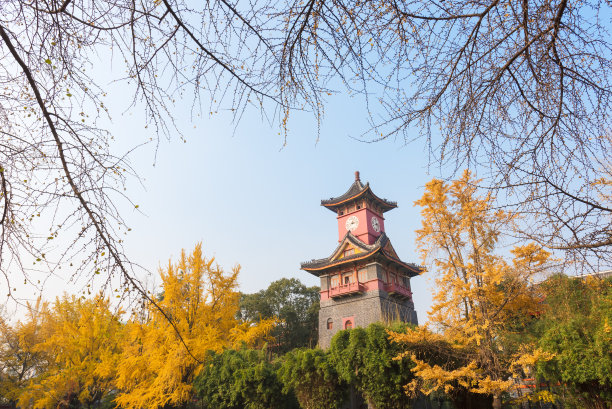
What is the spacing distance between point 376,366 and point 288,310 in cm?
2028

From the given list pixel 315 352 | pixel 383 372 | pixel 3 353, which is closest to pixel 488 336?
pixel 383 372

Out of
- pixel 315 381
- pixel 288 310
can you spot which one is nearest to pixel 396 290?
pixel 288 310

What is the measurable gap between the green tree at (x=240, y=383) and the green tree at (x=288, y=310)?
51.8 feet

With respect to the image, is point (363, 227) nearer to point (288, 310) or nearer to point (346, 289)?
point (346, 289)

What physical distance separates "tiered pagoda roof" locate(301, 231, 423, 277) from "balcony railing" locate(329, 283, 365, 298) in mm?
1295

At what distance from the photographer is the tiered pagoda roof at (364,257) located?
20.1 meters

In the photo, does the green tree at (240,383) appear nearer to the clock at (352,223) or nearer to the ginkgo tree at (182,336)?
the ginkgo tree at (182,336)

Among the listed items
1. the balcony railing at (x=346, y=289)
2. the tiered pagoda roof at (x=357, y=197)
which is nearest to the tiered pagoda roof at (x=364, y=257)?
the balcony railing at (x=346, y=289)

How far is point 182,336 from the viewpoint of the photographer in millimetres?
11047

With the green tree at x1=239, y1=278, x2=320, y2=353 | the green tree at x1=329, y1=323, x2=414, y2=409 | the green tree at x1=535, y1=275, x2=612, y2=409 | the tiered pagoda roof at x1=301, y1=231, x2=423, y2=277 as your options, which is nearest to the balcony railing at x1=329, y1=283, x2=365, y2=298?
the tiered pagoda roof at x1=301, y1=231, x2=423, y2=277

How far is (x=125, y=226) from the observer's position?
2158 mm

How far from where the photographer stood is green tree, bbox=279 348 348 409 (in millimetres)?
8922

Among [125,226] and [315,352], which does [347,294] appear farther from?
[125,226]

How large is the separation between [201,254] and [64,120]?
1069 cm
